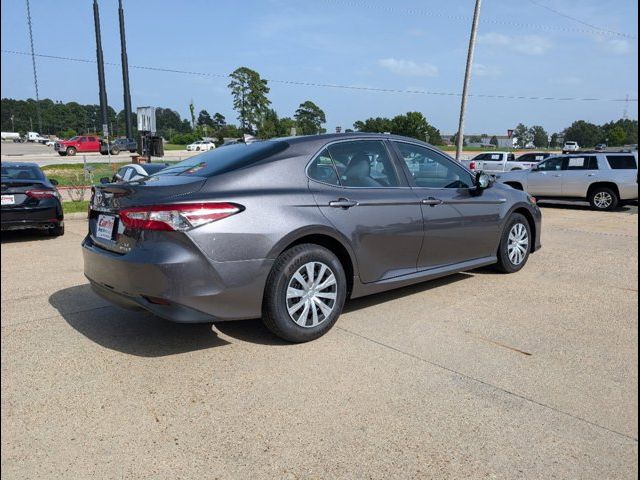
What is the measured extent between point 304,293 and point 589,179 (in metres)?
12.8

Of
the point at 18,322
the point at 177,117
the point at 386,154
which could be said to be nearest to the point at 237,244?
the point at 386,154

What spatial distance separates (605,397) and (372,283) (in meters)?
1.86

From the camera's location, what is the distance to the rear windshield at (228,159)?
12.9 ft

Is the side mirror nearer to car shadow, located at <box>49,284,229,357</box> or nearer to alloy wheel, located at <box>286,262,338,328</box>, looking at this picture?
alloy wheel, located at <box>286,262,338,328</box>


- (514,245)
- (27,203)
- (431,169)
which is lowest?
(514,245)

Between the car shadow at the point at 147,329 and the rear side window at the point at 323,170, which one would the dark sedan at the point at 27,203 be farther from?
the rear side window at the point at 323,170

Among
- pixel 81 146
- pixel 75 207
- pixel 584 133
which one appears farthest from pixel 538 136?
pixel 75 207

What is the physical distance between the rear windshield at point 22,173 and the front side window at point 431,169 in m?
6.08

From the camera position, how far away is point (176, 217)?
3420 mm

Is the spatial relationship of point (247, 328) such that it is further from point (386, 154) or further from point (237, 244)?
point (386, 154)

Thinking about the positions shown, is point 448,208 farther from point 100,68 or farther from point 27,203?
point 100,68

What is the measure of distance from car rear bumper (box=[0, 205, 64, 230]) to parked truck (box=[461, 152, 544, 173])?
839 inches

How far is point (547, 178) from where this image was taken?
590 inches

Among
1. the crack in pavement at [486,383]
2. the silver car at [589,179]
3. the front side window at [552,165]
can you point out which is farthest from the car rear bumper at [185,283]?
the front side window at [552,165]
